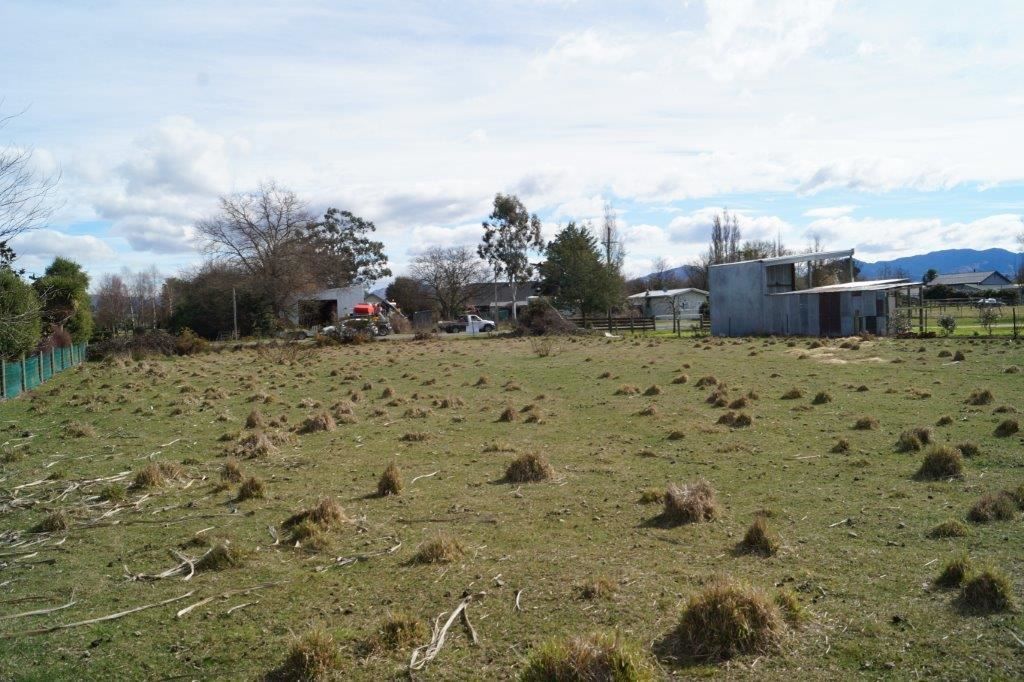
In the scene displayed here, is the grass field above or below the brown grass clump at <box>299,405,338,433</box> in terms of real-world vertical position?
below

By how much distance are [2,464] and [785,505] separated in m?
12.8

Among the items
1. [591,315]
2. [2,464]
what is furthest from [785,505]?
[591,315]

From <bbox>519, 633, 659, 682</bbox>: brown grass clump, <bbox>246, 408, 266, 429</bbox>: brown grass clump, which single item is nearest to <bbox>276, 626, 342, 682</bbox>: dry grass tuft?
<bbox>519, 633, 659, 682</bbox>: brown grass clump

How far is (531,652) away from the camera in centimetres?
550

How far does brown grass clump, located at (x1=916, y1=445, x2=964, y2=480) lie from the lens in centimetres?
1019

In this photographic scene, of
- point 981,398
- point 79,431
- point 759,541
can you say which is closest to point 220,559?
point 759,541

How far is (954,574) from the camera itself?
6.27 metres

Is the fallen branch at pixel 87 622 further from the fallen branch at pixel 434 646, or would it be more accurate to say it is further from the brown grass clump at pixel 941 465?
the brown grass clump at pixel 941 465

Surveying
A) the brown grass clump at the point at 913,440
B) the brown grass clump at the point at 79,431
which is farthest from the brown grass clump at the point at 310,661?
the brown grass clump at the point at 79,431

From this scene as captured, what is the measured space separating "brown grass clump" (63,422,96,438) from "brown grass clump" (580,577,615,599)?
13469 mm

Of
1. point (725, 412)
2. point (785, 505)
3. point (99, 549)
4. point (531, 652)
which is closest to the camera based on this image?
point (531, 652)

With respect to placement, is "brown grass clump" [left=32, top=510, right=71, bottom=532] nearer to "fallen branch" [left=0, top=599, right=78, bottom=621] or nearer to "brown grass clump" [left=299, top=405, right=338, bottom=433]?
"fallen branch" [left=0, top=599, right=78, bottom=621]

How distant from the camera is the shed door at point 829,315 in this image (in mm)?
46375

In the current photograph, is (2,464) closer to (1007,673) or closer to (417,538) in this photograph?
(417,538)
